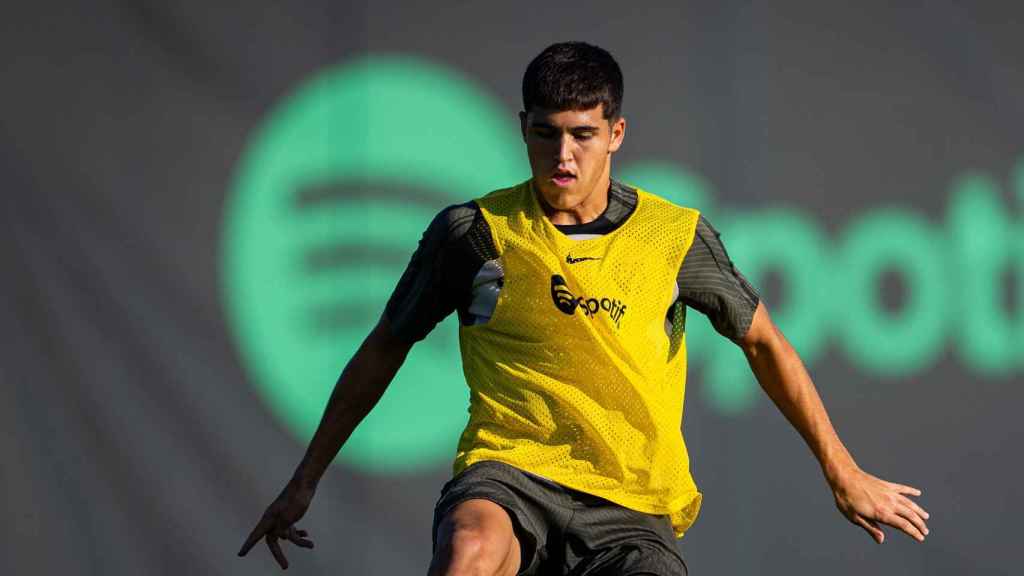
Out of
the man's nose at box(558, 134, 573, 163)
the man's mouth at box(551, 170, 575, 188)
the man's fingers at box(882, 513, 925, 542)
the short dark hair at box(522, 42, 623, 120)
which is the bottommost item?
the man's fingers at box(882, 513, 925, 542)

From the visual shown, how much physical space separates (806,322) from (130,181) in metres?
2.55

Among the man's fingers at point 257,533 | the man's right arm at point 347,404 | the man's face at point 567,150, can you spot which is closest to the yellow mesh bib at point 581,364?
the man's face at point 567,150

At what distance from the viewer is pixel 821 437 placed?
3.65 m

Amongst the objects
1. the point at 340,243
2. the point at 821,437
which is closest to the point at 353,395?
the point at 821,437

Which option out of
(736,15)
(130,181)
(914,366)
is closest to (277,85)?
(130,181)

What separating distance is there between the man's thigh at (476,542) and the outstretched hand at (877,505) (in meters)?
0.86

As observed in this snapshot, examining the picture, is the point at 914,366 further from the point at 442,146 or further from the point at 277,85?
the point at 277,85

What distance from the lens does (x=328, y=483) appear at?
5.16 m

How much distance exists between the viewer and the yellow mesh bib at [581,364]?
3.39 metres

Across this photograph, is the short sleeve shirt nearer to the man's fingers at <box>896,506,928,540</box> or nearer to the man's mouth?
the man's mouth

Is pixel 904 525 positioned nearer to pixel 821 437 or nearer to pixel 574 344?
pixel 821 437

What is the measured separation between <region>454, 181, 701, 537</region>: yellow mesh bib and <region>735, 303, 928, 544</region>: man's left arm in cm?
30

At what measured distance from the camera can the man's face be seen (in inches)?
135

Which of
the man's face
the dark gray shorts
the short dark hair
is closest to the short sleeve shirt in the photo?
the man's face
